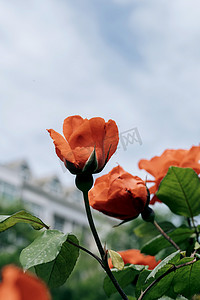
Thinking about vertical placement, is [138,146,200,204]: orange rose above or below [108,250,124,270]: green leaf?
above

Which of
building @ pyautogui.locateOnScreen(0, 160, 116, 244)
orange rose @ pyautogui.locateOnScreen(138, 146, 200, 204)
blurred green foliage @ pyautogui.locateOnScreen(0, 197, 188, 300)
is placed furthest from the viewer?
building @ pyautogui.locateOnScreen(0, 160, 116, 244)

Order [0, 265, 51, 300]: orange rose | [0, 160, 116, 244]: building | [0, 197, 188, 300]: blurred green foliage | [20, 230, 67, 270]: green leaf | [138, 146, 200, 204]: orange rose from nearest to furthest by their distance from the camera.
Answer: [0, 265, 51, 300]: orange rose
[20, 230, 67, 270]: green leaf
[138, 146, 200, 204]: orange rose
[0, 197, 188, 300]: blurred green foliage
[0, 160, 116, 244]: building

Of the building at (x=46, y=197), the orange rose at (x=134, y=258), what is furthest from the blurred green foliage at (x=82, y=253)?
the orange rose at (x=134, y=258)

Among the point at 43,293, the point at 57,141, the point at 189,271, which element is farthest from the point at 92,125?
the point at 43,293

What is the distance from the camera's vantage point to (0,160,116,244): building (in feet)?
54.9

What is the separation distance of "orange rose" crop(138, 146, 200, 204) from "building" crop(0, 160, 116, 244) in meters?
14.7

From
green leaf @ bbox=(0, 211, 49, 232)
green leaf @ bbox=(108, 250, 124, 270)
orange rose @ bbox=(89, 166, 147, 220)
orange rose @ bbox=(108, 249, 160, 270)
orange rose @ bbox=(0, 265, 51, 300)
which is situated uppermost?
orange rose @ bbox=(89, 166, 147, 220)

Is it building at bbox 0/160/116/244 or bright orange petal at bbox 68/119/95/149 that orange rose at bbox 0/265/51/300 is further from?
building at bbox 0/160/116/244

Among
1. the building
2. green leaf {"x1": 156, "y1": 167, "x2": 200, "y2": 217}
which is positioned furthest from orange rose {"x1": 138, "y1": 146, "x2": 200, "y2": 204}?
the building

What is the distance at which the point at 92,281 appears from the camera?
13.6 m

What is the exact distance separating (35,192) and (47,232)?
58.3ft

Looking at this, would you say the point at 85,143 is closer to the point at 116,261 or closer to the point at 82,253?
the point at 116,261

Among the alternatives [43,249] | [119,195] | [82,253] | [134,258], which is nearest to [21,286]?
[43,249]

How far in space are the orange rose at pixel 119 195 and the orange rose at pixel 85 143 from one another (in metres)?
0.05
